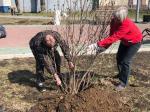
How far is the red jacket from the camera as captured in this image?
6918 millimetres

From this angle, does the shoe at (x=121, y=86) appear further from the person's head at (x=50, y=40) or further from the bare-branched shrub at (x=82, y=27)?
the person's head at (x=50, y=40)

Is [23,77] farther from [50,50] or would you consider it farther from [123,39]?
[123,39]

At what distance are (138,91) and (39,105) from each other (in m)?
2.23

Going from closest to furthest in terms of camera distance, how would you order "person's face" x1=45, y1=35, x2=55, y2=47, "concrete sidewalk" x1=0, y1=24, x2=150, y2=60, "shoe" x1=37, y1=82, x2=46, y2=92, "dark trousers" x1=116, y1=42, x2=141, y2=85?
"person's face" x1=45, y1=35, x2=55, y2=47 → "dark trousers" x1=116, y1=42, x2=141, y2=85 → "shoe" x1=37, y1=82, x2=46, y2=92 → "concrete sidewalk" x1=0, y1=24, x2=150, y2=60

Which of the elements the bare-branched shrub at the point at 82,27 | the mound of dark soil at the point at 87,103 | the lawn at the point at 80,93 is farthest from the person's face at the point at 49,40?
the mound of dark soil at the point at 87,103

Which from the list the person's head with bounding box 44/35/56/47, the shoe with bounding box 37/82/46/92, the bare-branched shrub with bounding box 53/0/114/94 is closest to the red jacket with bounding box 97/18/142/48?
the bare-branched shrub with bounding box 53/0/114/94

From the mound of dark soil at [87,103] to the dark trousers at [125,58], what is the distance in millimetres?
1451

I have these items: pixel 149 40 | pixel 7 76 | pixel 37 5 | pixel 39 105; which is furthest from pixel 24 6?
pixel 39 105

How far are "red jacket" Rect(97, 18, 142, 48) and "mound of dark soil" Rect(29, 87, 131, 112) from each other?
1.00 meters

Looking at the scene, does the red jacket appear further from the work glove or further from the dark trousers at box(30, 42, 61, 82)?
the dark trousers at box(30, 42, 61, 82)

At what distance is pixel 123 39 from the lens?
720 centimetres

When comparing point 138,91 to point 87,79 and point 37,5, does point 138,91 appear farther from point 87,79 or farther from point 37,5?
point 37,5

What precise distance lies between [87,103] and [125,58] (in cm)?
189

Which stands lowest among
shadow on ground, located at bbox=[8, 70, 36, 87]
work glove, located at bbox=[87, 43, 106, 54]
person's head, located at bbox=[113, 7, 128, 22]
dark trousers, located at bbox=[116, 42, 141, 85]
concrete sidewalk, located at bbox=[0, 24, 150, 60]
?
concrete sidewalk, located at bbox=[0, 24, 150, 60]
